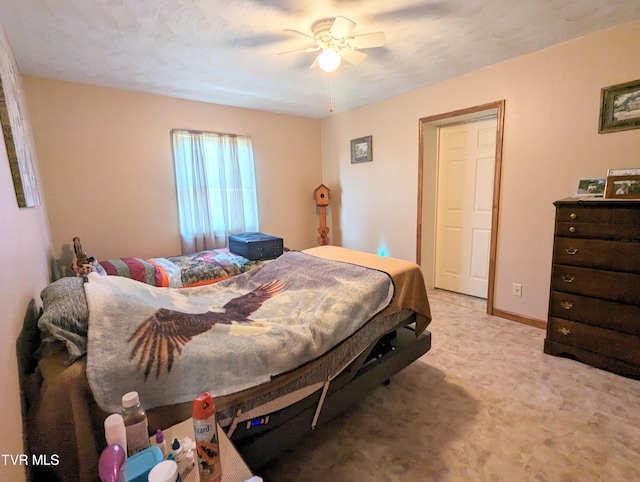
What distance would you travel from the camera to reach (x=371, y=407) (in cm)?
177

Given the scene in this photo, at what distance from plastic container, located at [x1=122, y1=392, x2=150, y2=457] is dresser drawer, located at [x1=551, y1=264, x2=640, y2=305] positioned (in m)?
2.62

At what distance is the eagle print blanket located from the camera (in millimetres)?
945

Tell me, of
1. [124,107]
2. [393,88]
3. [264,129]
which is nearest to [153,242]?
[124,107]

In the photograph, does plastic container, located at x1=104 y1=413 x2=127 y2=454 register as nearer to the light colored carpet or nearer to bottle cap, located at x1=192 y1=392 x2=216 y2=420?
bottle cap, located at x1=192 y1=392 x2=216 y2=420

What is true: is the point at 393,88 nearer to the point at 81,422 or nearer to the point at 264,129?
the point at 264,129

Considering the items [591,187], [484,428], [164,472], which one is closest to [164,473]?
[164,472]

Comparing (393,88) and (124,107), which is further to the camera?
(393,88)

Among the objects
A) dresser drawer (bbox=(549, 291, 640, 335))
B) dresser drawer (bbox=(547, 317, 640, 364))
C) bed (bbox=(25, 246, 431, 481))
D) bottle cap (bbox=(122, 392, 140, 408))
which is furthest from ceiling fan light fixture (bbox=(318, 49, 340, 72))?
dresser drawer (bbox=(547, 317, 640, 364))

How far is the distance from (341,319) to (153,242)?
273 cm

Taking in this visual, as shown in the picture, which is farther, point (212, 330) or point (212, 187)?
point (212, 187)

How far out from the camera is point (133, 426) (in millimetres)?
803

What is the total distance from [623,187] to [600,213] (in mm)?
220

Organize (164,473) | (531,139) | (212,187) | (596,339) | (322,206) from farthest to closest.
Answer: (322,206) < (212,187) < (531,139) < (596,339) < (164,473)

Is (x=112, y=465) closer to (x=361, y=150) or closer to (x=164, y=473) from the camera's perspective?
(x=164, y=473)
